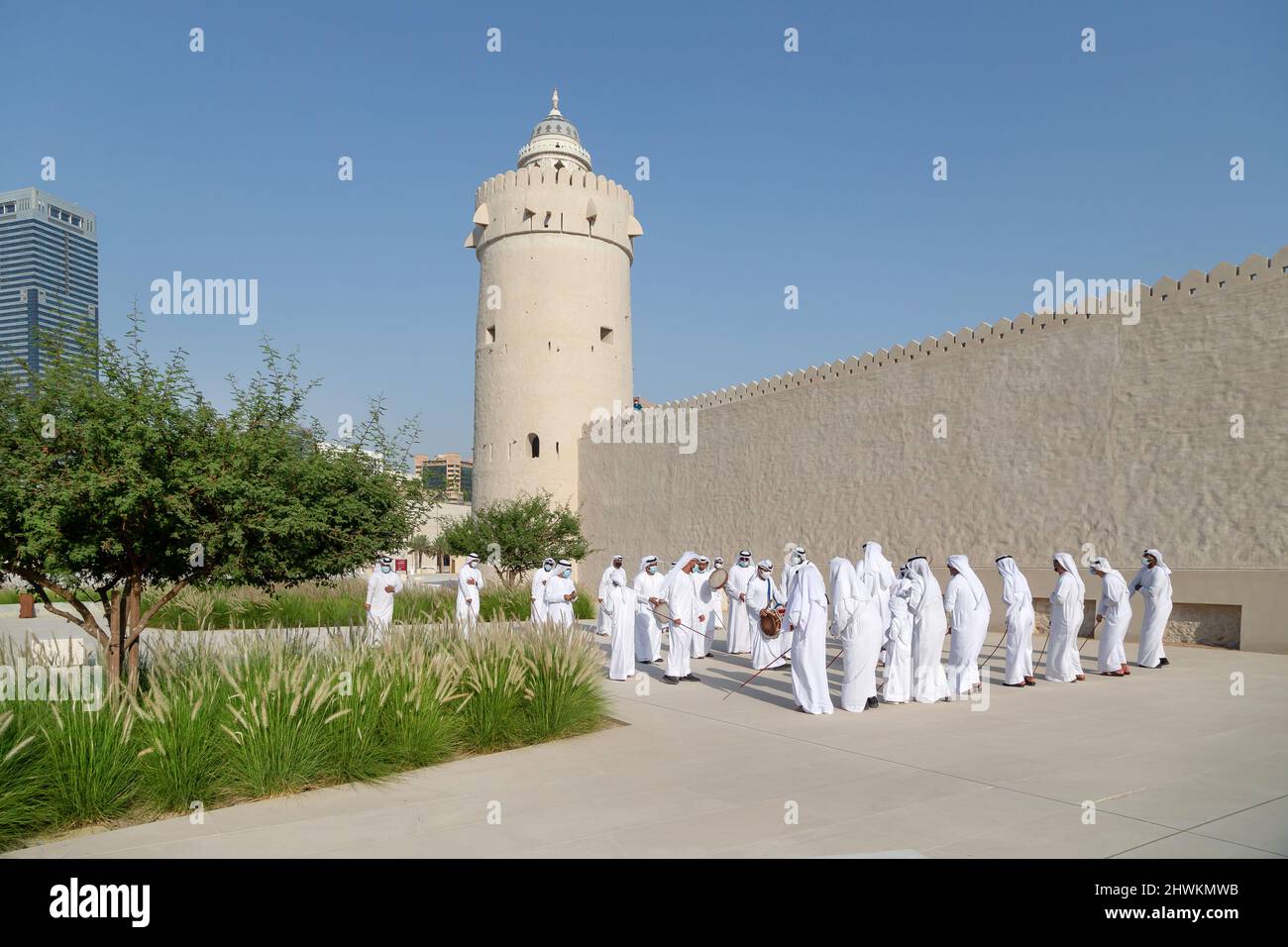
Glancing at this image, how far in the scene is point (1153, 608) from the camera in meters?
12.0

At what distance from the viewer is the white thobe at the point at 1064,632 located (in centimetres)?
1079

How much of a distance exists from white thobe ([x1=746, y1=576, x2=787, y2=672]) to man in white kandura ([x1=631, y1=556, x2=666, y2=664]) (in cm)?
146

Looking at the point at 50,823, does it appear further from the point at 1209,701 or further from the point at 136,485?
the point at 1209,701

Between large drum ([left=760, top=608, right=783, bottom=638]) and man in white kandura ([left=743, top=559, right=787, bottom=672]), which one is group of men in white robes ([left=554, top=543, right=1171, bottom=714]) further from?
large drum ([left=760, top=608, right=783, bottom=638])

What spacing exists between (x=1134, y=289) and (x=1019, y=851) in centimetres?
1398

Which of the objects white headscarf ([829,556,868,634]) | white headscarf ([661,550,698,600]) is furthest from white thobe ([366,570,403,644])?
white headscarf ([829,556,868,634])

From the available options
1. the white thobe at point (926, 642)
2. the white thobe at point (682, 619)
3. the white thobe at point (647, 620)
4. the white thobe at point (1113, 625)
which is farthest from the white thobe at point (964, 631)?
the white thobe at point (647, 620)

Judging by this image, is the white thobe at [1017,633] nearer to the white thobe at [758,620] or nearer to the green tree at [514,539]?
the white thobe at [758,620]

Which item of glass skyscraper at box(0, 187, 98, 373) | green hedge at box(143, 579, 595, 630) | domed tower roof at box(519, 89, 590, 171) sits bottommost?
green hedge at box(143, 579, 595, 630)

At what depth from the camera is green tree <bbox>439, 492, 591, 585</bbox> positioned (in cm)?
2370

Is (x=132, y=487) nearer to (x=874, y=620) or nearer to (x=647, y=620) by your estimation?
(x=874, y=620)

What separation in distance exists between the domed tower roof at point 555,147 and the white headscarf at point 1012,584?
24799mm

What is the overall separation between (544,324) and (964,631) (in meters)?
21.6
